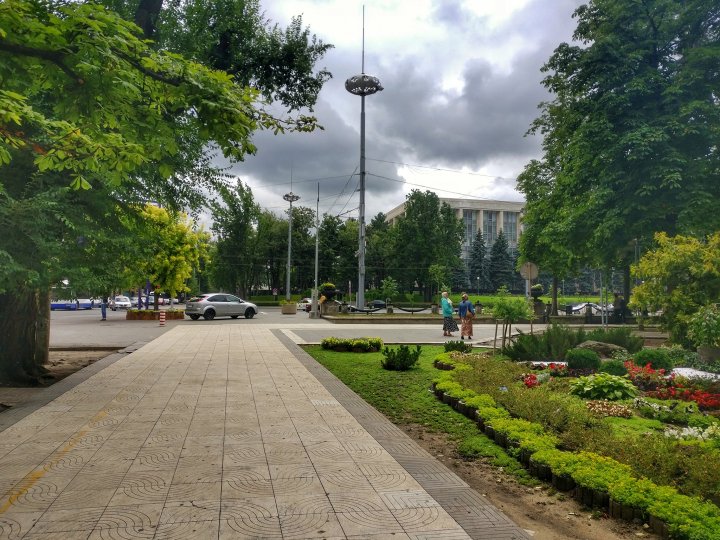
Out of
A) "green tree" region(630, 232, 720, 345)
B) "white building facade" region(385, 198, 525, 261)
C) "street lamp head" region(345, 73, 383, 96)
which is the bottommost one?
"green tree" region(630, 232, 720, 345)

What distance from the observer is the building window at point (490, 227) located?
120 meters

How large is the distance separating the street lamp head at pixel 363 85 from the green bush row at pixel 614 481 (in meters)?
28.8

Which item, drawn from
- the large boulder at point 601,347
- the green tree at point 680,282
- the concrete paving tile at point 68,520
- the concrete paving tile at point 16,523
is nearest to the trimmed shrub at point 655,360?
the green tree at point 680,282

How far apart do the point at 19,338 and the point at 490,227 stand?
117331mm

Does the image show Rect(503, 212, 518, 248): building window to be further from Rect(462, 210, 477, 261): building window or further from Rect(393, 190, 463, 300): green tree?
Rect(393, 190, 463, 300): green tree

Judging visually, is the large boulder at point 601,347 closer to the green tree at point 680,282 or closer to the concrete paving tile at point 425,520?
the green tree at point 680,282

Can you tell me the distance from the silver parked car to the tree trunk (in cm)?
2156

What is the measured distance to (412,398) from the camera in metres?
8.50

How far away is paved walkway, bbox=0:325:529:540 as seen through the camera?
3.61 metres

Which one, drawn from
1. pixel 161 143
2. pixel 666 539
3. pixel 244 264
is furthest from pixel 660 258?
pixel 244 264

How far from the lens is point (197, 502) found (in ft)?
13.0

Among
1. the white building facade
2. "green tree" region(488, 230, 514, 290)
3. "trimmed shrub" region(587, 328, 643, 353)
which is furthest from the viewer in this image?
the white building facade

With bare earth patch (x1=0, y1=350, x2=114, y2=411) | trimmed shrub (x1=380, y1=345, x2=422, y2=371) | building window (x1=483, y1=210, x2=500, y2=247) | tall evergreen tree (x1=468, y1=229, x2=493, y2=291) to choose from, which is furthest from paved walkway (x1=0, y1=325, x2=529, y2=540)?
building window (x1=483, y1=210, x2=500, y2=247)

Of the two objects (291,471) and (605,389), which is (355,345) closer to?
(605,389)
